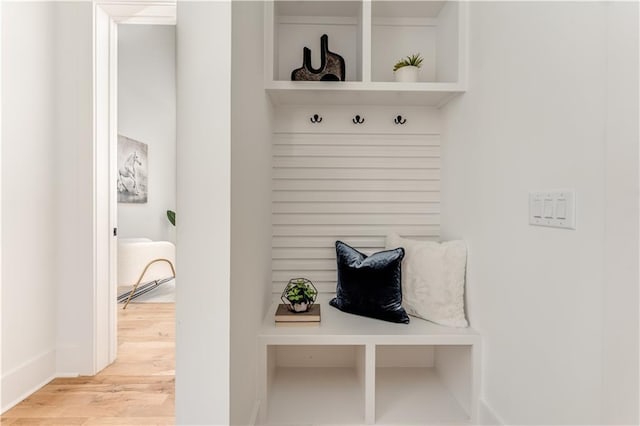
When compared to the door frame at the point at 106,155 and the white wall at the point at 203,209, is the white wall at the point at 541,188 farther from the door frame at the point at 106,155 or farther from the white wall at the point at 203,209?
the door frame at the point at 106,155

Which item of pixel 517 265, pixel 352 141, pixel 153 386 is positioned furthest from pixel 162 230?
pixel 517 265

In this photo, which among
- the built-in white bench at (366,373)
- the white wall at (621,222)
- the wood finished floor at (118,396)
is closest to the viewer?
the white wall at (621,222)

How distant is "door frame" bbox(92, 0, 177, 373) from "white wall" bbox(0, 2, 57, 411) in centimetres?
22

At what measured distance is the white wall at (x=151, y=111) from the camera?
4.57 metres

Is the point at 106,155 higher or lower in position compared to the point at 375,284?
higher

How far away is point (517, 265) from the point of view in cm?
131

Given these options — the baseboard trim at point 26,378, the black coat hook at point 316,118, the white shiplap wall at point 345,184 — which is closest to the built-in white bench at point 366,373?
the white shiplap wall at point 345,184

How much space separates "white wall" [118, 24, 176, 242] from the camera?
457 cm

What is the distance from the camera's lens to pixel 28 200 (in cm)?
193

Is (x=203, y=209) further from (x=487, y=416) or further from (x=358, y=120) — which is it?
(x=487, y=416)

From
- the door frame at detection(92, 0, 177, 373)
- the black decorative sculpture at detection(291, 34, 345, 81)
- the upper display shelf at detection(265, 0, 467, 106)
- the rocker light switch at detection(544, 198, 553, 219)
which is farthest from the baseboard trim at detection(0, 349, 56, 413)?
the rocker light switch at detection(544, 198, 553, 219)

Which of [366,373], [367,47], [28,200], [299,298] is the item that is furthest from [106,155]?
[366,373]

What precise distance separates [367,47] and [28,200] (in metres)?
1.84

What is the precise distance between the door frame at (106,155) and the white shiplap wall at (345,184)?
3.26 feet
